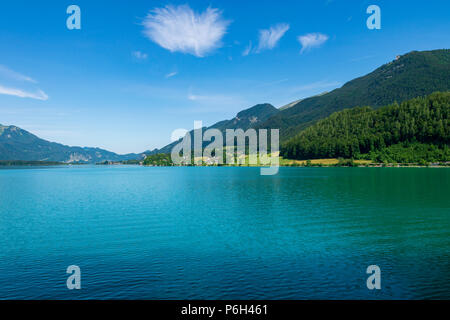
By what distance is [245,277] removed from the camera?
2153 cm

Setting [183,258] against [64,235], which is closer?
[183,258]

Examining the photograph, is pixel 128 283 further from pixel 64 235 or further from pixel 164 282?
pixel 64 235

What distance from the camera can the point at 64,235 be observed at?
35.9m

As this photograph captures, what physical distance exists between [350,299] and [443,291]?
20.7 feet

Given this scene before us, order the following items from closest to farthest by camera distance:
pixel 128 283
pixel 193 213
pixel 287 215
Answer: pixel 128 283, pixel 287 215, pixel 193 213

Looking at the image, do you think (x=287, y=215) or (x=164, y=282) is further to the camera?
(x=287, y=215)

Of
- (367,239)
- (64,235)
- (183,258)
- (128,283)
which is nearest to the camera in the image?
(128,283)

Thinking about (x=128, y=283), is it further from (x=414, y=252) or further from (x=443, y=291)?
(x=414, y=252)

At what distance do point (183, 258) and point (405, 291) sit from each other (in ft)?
56.0
